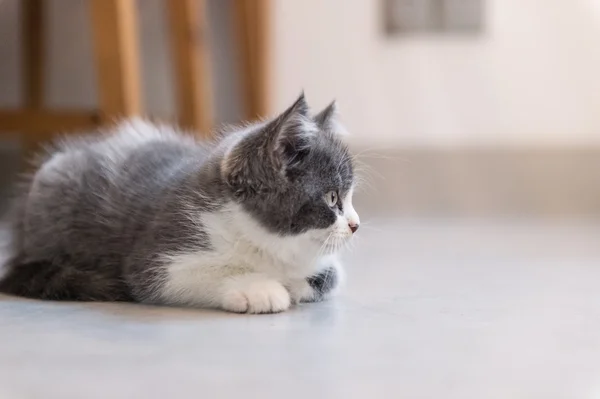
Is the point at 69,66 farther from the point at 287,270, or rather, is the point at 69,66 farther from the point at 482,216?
the point at 287,270

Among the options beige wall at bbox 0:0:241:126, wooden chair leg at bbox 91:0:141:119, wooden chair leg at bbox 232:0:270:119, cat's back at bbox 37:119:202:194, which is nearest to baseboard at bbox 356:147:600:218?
wooden chair leg at bbox 232:0:270:119

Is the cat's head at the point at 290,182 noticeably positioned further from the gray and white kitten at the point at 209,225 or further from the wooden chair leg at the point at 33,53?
the wooden chair leg at the point at 33,53

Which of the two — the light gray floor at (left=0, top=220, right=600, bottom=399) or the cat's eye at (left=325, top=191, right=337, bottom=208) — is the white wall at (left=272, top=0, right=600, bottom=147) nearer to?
the light gray floor at (left=0, top=220, right=600, bottom=399)

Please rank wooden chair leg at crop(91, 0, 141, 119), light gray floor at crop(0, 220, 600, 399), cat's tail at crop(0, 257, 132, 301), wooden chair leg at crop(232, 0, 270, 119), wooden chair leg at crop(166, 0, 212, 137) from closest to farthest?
light gray floor at crop(0, 220, 600, 399) < cat's tail at crop(0, 257, 132, 301) < wooden chair leg at crop(91, 0, 141, 119) < wooden chair leg at crop(166, 0, 212, 137) < wooden chair leg at crop(232, 0, 270, 119)

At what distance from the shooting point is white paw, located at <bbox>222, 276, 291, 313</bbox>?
1.15 meters

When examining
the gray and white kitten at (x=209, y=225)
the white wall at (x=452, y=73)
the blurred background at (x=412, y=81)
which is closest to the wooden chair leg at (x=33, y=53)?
the blurred background at (x=412, y=81)

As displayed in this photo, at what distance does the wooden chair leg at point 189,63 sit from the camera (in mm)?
2230

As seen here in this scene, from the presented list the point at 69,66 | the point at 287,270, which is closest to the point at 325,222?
the point at 287,270

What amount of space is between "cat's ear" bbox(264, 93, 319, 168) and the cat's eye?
0.07 meters

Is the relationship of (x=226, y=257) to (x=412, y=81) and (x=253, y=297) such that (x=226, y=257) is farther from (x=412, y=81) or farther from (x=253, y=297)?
(x=412, y=81)

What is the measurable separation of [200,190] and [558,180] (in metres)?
1.92

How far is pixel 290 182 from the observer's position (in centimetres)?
116

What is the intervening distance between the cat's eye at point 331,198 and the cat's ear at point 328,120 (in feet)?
0.47

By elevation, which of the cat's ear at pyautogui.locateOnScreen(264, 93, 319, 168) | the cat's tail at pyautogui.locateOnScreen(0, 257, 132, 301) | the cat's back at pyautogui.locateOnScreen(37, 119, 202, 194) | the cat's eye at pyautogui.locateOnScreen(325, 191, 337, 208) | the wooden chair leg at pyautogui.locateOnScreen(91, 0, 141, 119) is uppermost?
the wooden chair leg at pyautogui.locateOnScreen(91, 0, 141, 119)
